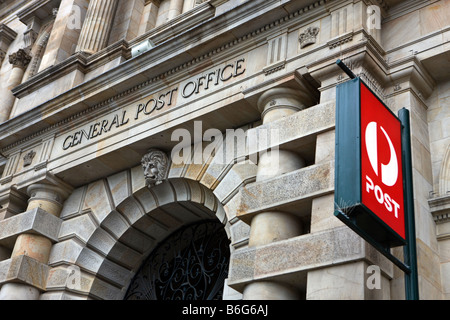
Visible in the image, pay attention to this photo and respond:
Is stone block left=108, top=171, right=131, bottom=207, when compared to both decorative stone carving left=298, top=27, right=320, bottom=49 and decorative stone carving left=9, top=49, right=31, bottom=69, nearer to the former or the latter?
decorative stone carving left=298, top=27, right=320, bottom=49

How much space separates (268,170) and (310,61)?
2180 millimetres

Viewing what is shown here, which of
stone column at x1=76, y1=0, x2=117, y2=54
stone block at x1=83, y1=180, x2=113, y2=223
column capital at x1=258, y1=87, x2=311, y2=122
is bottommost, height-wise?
stone block at x1=83, y1=180, x2=113, y2=223

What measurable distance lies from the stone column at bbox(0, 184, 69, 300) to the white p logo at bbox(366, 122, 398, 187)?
27.2 feet

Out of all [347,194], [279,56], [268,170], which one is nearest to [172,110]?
[279,56]

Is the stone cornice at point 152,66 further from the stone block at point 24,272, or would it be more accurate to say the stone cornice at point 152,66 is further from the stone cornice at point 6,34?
the stone cornice at point 6,34

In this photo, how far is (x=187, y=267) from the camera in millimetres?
13523

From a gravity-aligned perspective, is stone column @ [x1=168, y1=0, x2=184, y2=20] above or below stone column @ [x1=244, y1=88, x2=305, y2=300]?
above

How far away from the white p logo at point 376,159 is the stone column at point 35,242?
8300 millimetres

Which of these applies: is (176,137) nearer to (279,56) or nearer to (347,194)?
(279,56)

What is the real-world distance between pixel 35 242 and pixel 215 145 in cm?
455

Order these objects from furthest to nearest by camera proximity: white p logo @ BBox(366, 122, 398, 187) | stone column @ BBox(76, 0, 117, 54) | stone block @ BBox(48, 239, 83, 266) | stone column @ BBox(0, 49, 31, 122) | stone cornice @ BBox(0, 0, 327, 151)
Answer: stone column @ BBox(0, 49, 31, 122), stone column @ BBox(76, 0, 117, 54), stone block @ BBox(48, 239, 83, 266), stone cornice @ BBox(0, 0, 327, 151), white p logo @ BBox(366, 122, 398, 187)

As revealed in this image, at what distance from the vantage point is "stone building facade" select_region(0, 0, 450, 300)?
31.0 feet

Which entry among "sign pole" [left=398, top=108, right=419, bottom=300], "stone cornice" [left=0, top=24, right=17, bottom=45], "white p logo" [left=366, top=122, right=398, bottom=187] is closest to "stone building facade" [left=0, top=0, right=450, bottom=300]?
"sign pole" [left=398, top=108, right=419, bottom=300]
